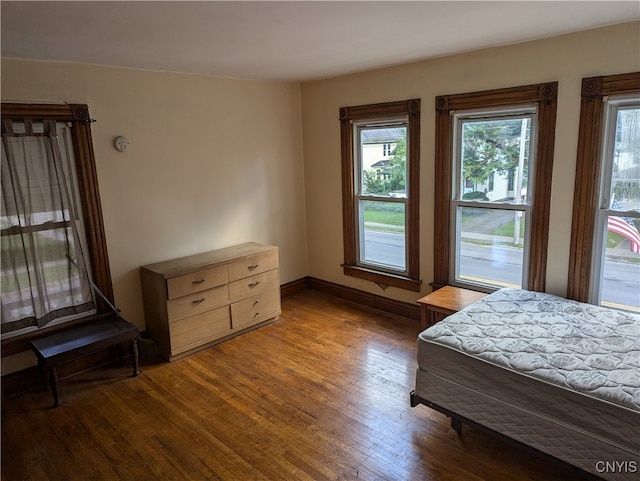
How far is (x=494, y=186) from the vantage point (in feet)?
11.2

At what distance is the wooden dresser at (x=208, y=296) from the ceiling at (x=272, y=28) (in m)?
1.59

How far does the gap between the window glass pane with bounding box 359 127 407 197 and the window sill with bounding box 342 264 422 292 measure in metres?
0.78

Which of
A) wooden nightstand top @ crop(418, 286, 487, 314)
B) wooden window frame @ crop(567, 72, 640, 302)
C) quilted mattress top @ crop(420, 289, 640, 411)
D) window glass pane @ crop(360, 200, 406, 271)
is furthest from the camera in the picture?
window glass pane @ crop(360, 200, 406, 271)

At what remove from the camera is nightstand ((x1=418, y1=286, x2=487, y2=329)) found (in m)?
3.29

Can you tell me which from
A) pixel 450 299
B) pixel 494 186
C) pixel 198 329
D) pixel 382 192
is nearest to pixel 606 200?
pixel 494 186

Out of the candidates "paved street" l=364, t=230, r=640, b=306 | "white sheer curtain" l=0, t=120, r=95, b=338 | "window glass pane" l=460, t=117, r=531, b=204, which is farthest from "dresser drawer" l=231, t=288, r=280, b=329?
"window glass pane" l=460, t=117, r=531, b=204

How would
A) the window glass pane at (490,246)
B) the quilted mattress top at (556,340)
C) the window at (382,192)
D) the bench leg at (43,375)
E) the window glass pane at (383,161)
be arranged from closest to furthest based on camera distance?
1. the quilted mattress top at (556,340)
2. the bench leg at (43,375)
3. the window glass pane at (490,246)
4. the window at (382,192)
5. the window glass pane at (383,161)

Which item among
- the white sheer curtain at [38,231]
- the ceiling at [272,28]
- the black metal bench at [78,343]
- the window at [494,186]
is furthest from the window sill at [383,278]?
the white sheer curtain at [38,231]

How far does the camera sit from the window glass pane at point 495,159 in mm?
3230

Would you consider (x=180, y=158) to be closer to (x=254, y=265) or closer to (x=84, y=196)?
(x=84, y=196)

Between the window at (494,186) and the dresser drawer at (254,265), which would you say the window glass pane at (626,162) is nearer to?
the window at (494,186)

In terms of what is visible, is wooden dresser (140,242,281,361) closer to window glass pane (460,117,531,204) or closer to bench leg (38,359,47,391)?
bench leg (38,359,47,391)

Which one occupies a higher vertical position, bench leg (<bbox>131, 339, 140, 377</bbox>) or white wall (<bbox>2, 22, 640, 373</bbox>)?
white wall (<bbox>2, 22, 640, 373</bbox>)

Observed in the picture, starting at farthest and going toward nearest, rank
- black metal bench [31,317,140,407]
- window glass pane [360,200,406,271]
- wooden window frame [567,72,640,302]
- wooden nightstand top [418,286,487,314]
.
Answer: window glass pane [360,200,406,271], wooden nightstand top [418,286,487,314], black metal bench [31,317,140,407], wooden window frame [567,72,640,302]
